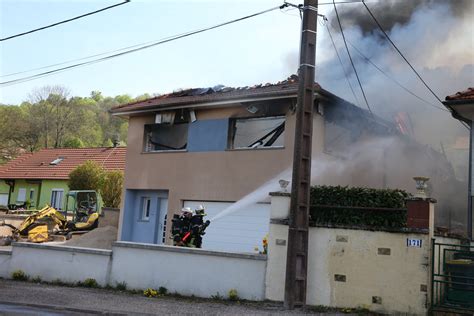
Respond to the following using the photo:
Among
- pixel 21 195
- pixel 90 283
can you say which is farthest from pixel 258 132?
pixel 21 195

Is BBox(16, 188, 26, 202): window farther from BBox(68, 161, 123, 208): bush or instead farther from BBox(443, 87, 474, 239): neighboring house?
BBox(443, 87, 474, 239): neighboring house

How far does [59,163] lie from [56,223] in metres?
14.0

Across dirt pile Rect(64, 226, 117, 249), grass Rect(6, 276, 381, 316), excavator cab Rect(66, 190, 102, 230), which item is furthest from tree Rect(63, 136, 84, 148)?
grass Rect(6, 276, 381, 316)

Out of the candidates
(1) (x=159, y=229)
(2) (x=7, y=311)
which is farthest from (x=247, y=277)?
(1) (x=159, y=229)

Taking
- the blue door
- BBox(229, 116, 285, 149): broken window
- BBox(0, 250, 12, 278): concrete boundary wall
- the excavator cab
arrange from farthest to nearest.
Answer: the excavator cab, the blue door, BBox(229, 116, 285, 149): broken window, BBox(0, 250, 12, 278): concrete boundary wall

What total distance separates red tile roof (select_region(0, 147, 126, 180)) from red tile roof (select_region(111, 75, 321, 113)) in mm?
13037

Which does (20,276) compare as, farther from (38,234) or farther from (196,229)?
(38,234)

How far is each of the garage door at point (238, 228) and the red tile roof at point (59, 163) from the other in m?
16.1

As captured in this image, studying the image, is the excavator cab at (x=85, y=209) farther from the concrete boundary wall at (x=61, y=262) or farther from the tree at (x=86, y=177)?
the concrete boundary wall at (x=61, y=262)

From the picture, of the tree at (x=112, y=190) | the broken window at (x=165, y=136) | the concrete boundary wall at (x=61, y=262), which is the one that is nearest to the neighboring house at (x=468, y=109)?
the concrete boundary wall at (x=61, y=262)

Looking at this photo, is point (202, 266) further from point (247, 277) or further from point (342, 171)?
point (342, 171)

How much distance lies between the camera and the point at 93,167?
2742 cm

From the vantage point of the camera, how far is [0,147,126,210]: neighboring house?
3148cm

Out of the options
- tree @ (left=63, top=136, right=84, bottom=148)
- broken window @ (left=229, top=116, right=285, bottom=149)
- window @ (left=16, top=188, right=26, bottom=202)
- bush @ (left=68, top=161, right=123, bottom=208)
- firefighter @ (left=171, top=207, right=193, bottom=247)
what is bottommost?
firefighter @ (left=171, top=207, right=193, bottom=247)
